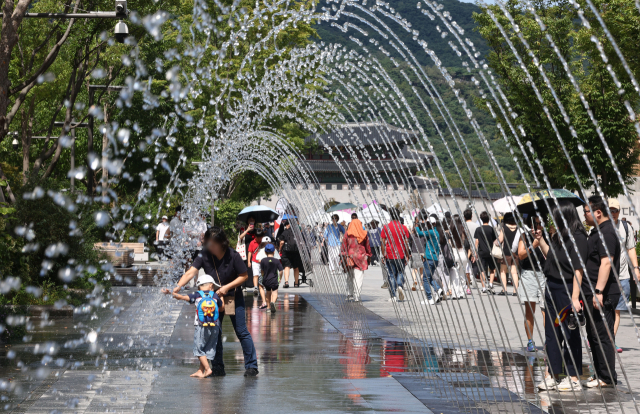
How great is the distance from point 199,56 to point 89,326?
25797mm

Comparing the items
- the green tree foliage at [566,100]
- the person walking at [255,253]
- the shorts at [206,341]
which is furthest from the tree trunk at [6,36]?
the green tree foliage at [566,100]

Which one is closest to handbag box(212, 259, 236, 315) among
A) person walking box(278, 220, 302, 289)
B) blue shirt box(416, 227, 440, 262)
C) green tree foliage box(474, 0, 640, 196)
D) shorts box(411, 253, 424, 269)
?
blue shirt box(416, 227, 440, 262)

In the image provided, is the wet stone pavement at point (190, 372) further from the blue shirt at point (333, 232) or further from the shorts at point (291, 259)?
the shorts at point (291, 259)

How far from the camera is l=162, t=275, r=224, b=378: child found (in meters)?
8.09

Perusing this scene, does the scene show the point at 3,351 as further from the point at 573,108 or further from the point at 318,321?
the point at 573,108

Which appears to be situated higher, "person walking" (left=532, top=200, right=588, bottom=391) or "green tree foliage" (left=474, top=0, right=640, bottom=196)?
"green tree foliage" (left=474, top=0, right=640, bottom=196)

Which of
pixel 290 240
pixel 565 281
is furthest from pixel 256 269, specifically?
pixel 565 281

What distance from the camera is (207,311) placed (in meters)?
8.18

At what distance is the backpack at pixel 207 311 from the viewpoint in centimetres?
817

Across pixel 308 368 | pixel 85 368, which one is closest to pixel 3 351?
pixel 85 368

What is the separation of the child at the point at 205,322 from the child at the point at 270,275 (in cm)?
633

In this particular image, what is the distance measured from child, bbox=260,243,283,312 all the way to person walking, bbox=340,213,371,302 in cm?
147

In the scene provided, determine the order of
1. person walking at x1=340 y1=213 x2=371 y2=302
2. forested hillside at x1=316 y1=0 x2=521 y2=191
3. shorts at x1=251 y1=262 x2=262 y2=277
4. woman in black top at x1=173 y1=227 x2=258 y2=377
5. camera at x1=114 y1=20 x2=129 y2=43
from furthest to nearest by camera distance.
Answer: forested hillside at x1=316 y1=0 x2=521 y2=191 < shorts at x1=251 y1=262 x2=262 y2=277 < person walking at x1=340 y1=213 x2=371 y2=302 < camera at x1=114 y1=20 x2=129 y2=43 < woman in black top at x1=173 y1=227 x2=258 y2=377

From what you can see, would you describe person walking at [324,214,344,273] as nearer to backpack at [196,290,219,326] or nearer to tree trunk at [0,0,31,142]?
tree trunk at [0,0,31,142]
